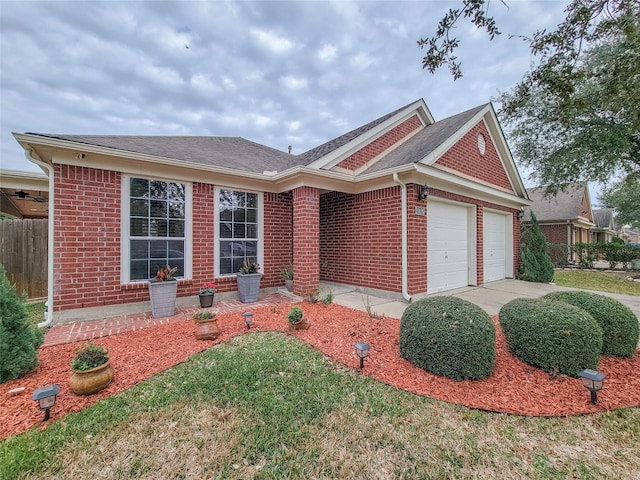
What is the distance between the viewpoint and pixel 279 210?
7.85 meters

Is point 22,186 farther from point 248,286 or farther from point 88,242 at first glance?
point 248,286

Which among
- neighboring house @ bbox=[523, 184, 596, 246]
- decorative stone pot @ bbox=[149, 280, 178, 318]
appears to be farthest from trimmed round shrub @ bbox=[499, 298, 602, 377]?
neighboring house @ bbox=[523, 184, 596, 246]

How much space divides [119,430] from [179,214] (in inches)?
185

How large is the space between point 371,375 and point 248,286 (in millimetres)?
4205

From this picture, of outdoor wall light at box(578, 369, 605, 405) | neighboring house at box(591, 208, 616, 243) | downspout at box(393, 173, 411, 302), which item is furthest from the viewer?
neighboring house at box(591, 208, 616, 243)

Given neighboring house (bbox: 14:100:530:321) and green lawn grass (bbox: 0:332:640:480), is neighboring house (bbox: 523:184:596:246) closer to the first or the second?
neighboring house (bbox: 14:100:530:321)

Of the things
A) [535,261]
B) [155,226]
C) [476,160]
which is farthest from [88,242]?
[535,261]

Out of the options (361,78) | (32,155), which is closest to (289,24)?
(361,78)

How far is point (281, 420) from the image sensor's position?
8.16ft

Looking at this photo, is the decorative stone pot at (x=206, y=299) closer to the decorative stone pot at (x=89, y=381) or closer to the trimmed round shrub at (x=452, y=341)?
the decorative stone pot at (x=89, y=381)

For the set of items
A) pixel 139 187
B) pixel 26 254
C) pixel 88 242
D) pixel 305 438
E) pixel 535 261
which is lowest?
pixel 305 438

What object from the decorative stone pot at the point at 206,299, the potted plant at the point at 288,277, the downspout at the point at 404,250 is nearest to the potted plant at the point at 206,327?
the decorative stone pot at the point at 206,299

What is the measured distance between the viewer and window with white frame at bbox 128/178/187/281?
18.9ft

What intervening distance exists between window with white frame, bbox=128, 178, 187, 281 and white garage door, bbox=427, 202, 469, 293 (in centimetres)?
619
